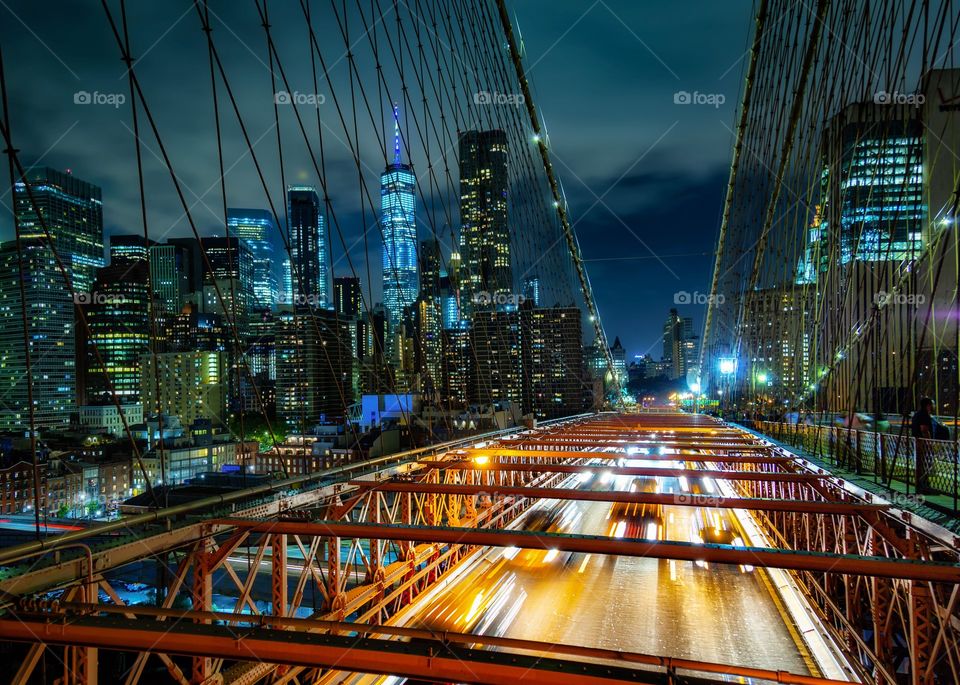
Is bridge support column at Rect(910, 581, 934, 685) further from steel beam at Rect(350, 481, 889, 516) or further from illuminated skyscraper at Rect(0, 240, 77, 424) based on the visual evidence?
illuminated skyscraper at Rect(0, 240, 77, 424)

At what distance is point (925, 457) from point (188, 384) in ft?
369

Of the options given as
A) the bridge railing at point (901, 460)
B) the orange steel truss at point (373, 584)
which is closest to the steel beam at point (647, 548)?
the orange steel truss at point (373, 584)

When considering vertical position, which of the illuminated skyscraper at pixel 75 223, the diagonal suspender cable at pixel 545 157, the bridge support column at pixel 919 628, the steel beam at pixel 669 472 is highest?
the illuminated skyscraper at pixel 75 223

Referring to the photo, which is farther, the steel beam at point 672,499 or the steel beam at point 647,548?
the steel beam at point 672,499

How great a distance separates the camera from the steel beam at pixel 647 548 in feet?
11.0

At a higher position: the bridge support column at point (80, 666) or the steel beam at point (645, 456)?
the bridge support column at point (80, 666)

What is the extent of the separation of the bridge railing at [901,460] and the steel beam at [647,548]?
2.75 metres

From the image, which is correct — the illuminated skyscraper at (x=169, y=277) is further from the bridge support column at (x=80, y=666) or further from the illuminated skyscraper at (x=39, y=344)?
the bridge support column at (x=80, y=666)

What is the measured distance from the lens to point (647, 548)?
3.79m

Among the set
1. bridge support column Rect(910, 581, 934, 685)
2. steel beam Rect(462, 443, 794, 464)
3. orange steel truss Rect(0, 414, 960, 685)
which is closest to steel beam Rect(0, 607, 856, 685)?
orange steel truss Rect(0, 414, 960, 685)

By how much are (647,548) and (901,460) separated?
640 centimetres

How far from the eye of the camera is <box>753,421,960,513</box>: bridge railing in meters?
6.34

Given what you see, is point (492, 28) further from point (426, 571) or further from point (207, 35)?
point (426, 571)

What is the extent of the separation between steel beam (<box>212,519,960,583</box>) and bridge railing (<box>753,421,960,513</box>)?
275 centimetres
